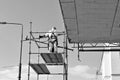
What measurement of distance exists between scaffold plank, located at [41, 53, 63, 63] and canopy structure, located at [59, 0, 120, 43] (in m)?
1.32

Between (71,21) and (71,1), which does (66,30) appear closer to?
(71,21)

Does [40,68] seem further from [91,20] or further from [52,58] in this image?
[91,20]

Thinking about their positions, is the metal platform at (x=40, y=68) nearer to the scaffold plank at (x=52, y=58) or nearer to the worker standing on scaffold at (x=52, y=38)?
the scaffold plank at (x=52, y=58)

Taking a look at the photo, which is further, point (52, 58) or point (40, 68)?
point (40, 68)

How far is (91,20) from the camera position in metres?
14.9

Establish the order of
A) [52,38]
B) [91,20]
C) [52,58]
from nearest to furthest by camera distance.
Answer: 1. [91,20]
2. [52,58]
3. [52,38]

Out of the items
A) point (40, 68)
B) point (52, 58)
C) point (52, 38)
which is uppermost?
point (52, 38)

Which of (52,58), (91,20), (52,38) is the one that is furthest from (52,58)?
(91,20)

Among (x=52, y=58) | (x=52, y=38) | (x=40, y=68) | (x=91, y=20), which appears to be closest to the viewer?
(x=91, y=20)

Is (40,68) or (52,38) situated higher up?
(52,38)

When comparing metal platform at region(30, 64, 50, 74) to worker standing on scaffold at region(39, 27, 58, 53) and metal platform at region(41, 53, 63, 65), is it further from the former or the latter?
worker standing on scaffold at region(39, 27, 58, 53)

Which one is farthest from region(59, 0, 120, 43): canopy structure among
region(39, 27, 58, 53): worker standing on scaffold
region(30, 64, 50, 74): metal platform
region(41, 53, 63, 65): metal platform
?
region(30, 64, 50, 74): metal platform

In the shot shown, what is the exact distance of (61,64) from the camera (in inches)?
703

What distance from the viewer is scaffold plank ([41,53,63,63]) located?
16.9 meters
